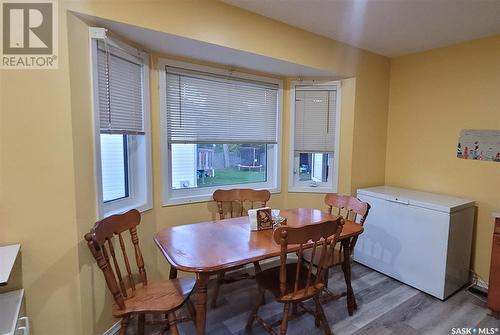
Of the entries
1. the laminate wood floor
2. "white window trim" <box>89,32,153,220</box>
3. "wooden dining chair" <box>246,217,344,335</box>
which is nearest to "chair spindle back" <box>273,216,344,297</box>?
"wooden dining chair" <box>246,217,344,335</box>

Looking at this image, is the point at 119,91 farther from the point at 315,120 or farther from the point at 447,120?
the point at 447,120

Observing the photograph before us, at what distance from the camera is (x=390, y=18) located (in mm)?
2139

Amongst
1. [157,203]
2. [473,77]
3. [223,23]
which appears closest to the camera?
[223,23]

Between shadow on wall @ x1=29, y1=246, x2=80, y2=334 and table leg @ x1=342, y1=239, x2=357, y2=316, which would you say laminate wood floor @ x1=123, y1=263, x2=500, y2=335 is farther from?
shadow on wall @ x1=29, y1=246, x2=80, y2=334

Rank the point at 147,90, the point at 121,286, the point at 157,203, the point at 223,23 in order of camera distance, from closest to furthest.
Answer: the point at 121,286 → the point at 223,23 → the point at 147,90 → the point at 157,203

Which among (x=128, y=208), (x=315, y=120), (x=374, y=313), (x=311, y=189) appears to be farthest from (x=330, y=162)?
(x=128, y=208)

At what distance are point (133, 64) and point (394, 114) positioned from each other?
9.30ft

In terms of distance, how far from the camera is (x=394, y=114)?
3.17 metres

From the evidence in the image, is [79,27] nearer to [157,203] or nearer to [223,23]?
[223,23]

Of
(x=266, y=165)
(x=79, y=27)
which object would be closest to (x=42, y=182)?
(x=79, y=27)

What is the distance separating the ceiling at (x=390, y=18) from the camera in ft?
6.32

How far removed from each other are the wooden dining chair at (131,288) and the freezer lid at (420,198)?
6.62 feet

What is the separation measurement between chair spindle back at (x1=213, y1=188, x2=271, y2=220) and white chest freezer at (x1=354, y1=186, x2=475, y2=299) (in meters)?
1.18

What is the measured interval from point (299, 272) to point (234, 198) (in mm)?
996
